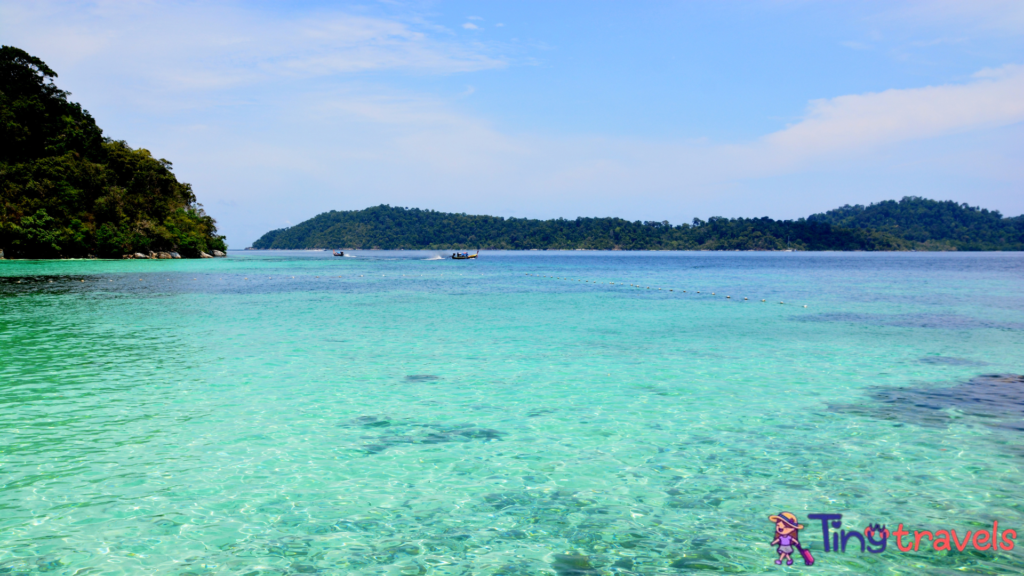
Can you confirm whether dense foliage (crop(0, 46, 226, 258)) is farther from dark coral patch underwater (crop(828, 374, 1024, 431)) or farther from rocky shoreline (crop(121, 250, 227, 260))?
dark coral patch underwater (crop(828, 374, 1024, 431))

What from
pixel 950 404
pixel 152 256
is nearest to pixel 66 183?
pixel 152 256

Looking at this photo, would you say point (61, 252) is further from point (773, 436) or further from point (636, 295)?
point (773, 436)

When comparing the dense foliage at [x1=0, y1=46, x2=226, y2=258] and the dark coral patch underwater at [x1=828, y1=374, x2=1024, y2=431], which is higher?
the dense foliage at [x1=0, y1=46, x2=226, y2=258]

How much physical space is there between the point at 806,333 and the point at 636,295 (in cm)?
1919

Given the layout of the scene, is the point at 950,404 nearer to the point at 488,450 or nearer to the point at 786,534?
the point at 786,534

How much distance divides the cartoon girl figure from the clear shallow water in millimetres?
120

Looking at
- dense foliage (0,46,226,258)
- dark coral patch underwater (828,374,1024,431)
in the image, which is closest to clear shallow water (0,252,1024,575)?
dark coral patch underwater (828,374,1024,431)

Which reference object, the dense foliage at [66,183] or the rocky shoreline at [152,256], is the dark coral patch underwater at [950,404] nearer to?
the dense foliage at [66,183]

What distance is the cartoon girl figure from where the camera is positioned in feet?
20.2

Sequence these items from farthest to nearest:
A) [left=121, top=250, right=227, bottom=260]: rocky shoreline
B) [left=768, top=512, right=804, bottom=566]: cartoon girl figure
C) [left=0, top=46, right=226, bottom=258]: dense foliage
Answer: [left=121, top=250, right=227, bottom=260]: rocky shoreline
[left=0, top=46, right=226, bottom=258]: dense foliage
[left=768, top=512, right=804, bottom=566]: cartoon girl figure

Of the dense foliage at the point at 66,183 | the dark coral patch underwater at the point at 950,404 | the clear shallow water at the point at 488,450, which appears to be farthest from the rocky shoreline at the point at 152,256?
the dark coral patch underwater at the point at 950,404

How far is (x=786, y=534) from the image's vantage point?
6.55 metres

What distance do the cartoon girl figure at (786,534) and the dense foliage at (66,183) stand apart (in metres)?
94.0

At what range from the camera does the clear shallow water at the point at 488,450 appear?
628cm
